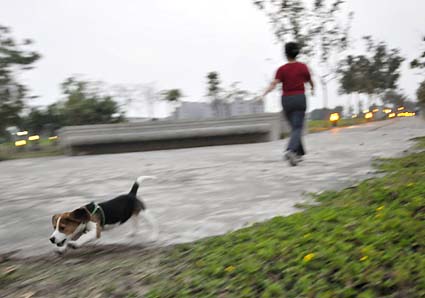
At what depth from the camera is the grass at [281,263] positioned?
7.67ft

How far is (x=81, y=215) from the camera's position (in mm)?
3559

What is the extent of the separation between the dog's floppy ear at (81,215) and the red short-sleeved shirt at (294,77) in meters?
4.20

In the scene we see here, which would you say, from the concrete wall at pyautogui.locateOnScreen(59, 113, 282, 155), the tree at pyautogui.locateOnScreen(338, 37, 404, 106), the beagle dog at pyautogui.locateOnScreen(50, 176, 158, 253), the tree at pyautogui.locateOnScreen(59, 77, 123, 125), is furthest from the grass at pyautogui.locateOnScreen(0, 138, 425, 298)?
the tree at pyautogui.locateOnScreen(338, 37, 404, 106)

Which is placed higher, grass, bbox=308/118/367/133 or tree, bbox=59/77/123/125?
tree, bbox=59/77/123/125

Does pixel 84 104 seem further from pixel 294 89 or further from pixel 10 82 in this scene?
pixel 294 89

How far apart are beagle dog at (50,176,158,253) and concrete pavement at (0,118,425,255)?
0.19 m

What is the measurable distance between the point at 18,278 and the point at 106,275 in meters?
0.64

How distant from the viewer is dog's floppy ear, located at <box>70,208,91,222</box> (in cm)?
353

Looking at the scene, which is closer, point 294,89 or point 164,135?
point 294,89

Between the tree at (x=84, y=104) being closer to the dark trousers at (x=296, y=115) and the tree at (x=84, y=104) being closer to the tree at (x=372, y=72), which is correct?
the dark trousers at (x=296, y=115)

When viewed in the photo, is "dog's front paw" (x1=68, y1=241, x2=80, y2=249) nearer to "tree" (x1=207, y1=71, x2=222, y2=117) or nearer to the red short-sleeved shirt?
the red short-sleeved shirt

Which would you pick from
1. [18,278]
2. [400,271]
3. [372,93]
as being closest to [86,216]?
[18,278]

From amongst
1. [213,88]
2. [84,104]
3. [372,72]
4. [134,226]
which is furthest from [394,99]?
[134,226]

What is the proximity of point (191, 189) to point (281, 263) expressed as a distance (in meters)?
3.06
